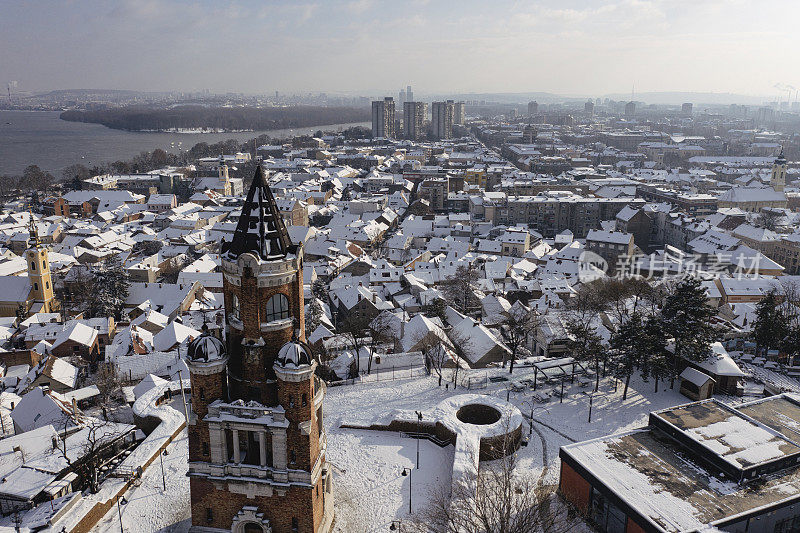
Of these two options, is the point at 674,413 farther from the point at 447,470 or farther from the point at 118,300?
the point at 118,300

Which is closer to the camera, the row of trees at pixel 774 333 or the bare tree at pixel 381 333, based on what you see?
the row of trees at pixel 774 333

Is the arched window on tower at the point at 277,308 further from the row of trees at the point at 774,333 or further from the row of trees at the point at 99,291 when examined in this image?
the row of trees at the point at 99,291

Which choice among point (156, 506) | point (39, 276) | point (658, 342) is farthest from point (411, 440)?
point (39, 276)

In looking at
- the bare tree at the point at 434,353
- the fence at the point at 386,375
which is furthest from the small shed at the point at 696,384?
the fence at the point at 386,375

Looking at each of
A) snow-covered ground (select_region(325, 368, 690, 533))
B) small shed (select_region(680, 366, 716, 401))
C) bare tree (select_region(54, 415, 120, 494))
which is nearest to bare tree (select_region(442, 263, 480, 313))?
snow-covered ground (select_region(325, 368, 690, 533))

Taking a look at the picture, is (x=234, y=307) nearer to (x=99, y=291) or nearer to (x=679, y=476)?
→ (x=679, y=476)

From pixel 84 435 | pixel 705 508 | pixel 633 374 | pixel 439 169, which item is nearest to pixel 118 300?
pixel 84 435
